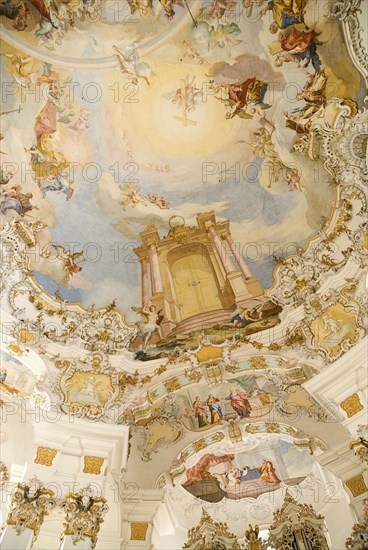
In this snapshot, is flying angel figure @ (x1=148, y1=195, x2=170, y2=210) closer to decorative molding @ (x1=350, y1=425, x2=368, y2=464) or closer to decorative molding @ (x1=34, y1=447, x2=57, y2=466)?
decorative molding @ (x1=34, y1=447, x2=57, y2=466)

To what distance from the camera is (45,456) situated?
34.1 ft

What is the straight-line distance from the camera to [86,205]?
13.6 m

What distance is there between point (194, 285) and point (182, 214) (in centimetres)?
203

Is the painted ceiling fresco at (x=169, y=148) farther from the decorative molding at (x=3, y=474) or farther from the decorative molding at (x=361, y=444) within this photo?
the decorative molding at (x=3, y=474)

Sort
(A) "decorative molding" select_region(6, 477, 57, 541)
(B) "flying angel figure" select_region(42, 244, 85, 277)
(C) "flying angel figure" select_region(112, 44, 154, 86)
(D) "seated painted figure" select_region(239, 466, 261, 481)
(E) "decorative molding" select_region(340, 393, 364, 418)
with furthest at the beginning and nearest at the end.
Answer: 1. (D) "seated painted figure" select_region(239, 466, 261, 481)
2. (B) "flying angel figure" select_region(42, 244, 85, 277)
3. (C) "flying angel figure" select_region(112, 44, 154, 86)
4. (E) "decorative molding" select_region(340, 393, 364, 418)
5. (A) "decorative molding" select_region(6, 477, 57, 541)

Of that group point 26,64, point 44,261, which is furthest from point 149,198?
point 26,64

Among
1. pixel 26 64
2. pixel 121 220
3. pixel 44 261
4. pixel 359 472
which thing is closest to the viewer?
pixel 359 472

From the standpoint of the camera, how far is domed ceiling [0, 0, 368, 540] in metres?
11.8

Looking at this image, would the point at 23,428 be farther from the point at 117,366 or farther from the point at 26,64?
the point at 26,64

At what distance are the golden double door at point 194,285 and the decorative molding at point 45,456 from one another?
4742 mm

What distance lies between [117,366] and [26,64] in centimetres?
767

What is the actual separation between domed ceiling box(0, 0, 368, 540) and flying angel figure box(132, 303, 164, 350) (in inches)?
2.1

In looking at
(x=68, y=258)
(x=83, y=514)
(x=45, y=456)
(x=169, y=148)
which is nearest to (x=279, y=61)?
(x=169, y=148)

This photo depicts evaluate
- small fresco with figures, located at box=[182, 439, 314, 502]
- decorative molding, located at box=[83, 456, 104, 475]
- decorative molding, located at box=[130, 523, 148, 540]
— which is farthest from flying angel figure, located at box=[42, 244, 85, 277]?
small fresco with figures, located at box=[182, 439, 314, 502]
